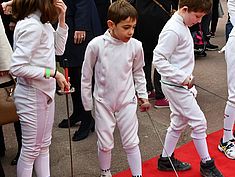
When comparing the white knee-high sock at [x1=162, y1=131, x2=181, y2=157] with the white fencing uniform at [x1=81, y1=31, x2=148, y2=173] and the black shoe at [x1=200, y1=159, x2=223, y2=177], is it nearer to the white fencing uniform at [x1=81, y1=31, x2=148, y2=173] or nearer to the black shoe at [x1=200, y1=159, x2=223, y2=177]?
the black shoe at [x1=200, y1=159, x2=223, y2=177]

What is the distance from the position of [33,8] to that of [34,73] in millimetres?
390

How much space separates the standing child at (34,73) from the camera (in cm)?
260

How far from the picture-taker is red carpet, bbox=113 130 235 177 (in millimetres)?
3499

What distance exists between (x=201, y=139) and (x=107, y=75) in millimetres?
883

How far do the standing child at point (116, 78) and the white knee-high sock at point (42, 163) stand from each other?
15.1 inches

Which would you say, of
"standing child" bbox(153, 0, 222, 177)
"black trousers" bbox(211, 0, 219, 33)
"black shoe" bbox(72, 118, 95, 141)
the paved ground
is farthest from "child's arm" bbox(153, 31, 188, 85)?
"black trousers" bbox(211, 0, 219, 33)

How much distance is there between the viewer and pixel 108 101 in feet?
10.0

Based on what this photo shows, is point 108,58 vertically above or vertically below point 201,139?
above

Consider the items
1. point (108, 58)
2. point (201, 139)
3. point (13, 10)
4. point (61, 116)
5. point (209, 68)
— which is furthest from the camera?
point (209, 68)

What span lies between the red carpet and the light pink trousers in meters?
0.87

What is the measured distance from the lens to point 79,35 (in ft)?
12.8

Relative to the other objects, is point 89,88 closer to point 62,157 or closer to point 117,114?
point 117,114

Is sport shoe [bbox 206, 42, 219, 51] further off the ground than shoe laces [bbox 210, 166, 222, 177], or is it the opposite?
shoe laces [bbox 210, 166, 222, 177]

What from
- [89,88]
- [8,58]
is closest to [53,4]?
[8,58]
